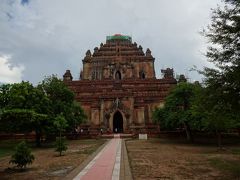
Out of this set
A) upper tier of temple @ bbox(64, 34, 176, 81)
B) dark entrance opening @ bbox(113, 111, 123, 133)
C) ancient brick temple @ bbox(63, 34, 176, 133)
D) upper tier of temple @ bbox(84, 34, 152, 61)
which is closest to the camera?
ancient brick temple @ bbox(63, 34, 176, 133)

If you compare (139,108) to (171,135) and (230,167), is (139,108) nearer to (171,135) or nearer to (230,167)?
(171,135)

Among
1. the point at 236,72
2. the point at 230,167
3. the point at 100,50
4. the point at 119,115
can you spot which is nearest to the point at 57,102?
the point at 119,115

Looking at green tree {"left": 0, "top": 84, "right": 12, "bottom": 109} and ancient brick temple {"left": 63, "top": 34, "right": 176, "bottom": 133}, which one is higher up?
ancient brick temple {"left": 63, "top": 34, "right": 176, "bottom": 133}

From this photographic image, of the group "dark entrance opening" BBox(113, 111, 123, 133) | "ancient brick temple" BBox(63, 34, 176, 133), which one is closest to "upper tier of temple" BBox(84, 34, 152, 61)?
"ancient brick temple" BBox(63, 34, 176, 133)

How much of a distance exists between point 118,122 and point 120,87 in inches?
355

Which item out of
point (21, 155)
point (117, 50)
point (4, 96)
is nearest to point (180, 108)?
point (4, 96)

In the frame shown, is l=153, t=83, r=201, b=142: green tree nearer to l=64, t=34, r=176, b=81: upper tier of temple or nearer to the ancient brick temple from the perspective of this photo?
the ancient brick temple

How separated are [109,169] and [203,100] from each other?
18.8 feet

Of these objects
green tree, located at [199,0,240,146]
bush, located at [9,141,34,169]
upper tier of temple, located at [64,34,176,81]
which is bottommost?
bush, located at [9,141,34,169]

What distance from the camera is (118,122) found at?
159 feet

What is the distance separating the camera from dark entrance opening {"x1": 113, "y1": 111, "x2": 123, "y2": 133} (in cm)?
4622

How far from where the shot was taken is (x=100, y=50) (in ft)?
227

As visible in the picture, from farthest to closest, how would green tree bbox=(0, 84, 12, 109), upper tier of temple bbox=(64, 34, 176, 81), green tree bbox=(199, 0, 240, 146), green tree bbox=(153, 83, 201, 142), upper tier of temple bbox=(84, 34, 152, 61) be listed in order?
1. upper tier of temple bbox=(84, 34, 152, 61)
2. upper tier of temple bbox=(64, 34, 176, 81)
3. green tree bbox=(153, 83, 201, 142)
4. green tree bbox=(0, 84, 12, 109)
5. green tree bbox=(199, 0, 240, 146)

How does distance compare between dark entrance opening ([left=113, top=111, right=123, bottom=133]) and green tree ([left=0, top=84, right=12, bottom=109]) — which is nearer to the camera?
green tree ([left=0, top=84, right=12, bottom=109])
